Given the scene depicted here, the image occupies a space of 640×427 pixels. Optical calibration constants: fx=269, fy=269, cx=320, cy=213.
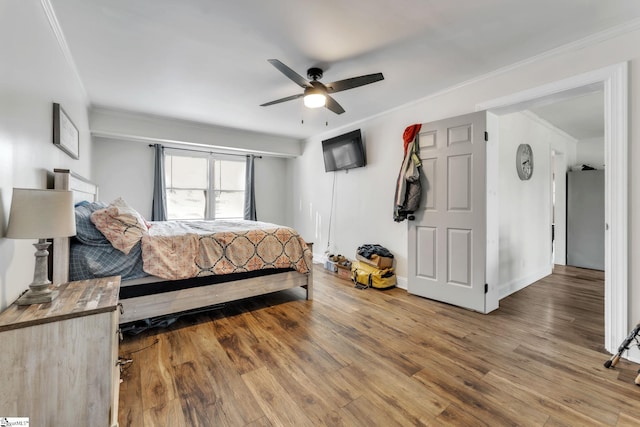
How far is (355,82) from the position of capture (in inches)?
90.6

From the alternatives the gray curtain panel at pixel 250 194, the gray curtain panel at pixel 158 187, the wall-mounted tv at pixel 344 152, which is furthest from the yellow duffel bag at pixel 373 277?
the gray curtain panel at pixel 158 187

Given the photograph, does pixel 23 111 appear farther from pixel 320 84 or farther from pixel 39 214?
pixel 320 84

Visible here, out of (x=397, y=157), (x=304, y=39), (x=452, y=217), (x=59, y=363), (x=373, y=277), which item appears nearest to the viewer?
(x=59, y=363)

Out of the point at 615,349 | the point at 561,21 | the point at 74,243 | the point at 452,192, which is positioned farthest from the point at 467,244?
the point at 74,243

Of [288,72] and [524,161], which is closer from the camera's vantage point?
[288,72]

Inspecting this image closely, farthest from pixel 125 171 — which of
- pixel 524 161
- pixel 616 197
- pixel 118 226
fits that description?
pixel 524 161

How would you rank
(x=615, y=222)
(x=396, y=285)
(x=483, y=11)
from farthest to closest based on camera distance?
1. (x=396, y=285)
2. (x=615, y=222)
3. (x=483, y=11)

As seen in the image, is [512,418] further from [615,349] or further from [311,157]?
[311,157]

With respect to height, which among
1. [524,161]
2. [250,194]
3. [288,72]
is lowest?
[250,194]

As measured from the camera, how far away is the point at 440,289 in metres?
3.11

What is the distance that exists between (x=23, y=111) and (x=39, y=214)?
811 mm

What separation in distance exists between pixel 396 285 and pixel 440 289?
732 mm

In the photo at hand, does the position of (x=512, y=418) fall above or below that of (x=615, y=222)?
below

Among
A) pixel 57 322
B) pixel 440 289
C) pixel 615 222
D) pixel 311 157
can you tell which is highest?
pixel 311 157
